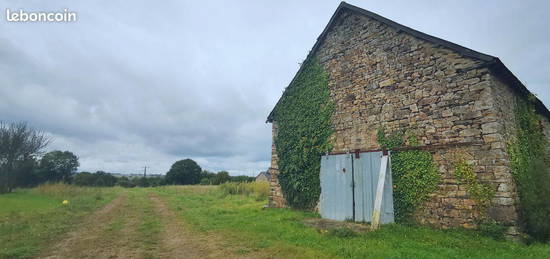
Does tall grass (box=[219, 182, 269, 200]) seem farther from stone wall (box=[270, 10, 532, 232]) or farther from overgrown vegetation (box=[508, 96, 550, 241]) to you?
overgrown vegetation (box=[508, 96, 550, 241])

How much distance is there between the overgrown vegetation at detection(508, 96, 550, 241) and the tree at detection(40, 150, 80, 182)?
48427 mm

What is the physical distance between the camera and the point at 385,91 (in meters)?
9.41

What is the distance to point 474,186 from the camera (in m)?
7.27

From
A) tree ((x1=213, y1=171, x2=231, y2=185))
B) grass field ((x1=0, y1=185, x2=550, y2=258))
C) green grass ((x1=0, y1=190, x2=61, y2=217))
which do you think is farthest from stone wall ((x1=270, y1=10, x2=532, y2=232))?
tree ((x1=213, y1=171, x2=231, y2=185))

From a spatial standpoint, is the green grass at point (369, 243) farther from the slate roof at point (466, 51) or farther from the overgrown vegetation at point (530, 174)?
the slate roof at point (466, 51)

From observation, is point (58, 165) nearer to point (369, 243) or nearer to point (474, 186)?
point (369, 243)

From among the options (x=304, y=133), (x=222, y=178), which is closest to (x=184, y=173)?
(x=222, y=178)

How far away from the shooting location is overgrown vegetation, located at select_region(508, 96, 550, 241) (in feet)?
22.6

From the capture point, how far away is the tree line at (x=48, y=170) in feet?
91.7

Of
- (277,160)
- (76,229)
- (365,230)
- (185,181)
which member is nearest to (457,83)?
(365,230)

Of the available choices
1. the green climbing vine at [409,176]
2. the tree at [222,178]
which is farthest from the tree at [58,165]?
the green climbing vine at [409,176]

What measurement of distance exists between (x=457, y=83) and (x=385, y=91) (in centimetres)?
207

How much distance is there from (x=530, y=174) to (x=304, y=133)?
713 cm

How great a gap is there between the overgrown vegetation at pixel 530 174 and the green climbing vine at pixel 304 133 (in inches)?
218
